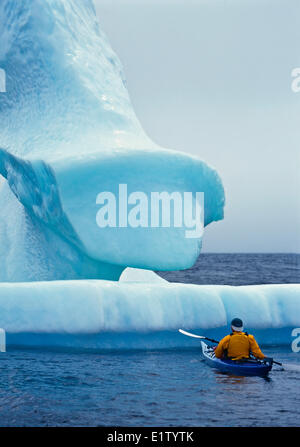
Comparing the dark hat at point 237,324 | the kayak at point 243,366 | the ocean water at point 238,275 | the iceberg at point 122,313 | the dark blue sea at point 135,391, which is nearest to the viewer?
the dark blue sea at point 135,391

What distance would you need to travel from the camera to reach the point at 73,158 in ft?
29.9

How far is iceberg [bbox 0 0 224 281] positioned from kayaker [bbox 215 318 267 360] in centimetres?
260

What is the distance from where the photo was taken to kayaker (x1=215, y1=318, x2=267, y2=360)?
6.73 metres

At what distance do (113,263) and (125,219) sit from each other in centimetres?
70

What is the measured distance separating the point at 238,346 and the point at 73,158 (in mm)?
3838

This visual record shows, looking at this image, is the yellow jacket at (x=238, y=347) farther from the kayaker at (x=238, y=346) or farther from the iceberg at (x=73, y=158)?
the iceberg at (x=73, y=158)

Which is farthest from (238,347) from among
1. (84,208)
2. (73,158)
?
(73,158)

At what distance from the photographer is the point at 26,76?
10883mm

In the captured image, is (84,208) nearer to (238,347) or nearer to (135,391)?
(238,347)

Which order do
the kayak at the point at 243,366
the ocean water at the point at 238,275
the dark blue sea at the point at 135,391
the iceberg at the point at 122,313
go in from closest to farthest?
the dark blue sea at the point at 135,391 → the kayak at the point at 243,366 → the iceberg at the point at 122,313 → the ocean water at the point at 238,275

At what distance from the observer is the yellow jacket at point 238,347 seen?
22.1 feet

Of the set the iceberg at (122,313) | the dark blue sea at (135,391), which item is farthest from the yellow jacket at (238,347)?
the iceberg at (122,313)
